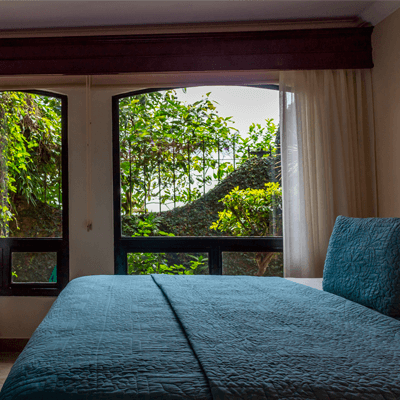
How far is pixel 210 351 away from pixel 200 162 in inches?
92.0

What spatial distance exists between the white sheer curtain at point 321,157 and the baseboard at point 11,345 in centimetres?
216

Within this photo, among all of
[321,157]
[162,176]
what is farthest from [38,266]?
[321,157]

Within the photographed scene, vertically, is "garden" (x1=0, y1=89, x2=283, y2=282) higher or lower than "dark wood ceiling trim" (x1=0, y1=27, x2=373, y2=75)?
lower

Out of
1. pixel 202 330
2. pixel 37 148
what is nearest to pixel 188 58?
pixel 37 148

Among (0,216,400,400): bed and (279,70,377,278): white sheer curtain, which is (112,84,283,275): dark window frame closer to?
(279,70,377,278): white sheer curtain

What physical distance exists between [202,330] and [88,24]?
2.63 m

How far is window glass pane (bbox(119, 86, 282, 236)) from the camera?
3107 mm

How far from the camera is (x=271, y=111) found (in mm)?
3135

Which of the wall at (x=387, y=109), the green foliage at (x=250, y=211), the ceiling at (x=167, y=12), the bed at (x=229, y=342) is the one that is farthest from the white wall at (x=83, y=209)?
the wall at (x=387, y=109)

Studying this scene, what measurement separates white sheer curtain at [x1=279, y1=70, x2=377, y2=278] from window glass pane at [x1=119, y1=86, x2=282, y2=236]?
0.25 m

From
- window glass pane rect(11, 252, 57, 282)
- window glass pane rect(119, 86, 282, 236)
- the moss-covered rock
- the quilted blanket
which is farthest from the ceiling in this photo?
the quilted blanket

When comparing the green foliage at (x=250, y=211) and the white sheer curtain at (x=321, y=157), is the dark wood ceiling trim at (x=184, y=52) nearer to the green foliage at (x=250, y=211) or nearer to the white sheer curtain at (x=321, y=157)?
the white sheer curtain at (x=321, y=157)

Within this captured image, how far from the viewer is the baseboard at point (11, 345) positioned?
2924mm

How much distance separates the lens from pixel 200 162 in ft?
10.3
